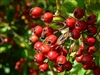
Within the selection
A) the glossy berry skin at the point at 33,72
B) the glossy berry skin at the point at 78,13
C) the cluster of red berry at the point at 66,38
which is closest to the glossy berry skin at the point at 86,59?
the cluster of red berry at the point at 66,38

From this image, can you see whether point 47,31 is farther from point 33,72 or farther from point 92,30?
point 33,72

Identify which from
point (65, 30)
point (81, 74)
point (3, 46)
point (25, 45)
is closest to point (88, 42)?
point (65, 30)

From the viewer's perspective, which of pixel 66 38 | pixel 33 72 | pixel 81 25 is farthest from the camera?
pixel 33 72

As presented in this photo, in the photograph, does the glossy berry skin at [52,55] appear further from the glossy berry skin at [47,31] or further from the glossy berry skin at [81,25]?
the glossy berry skin at [81,25]

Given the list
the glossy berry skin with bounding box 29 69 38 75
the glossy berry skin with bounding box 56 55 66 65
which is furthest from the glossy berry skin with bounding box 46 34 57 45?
the glossy berry skin with bounding box 29 69 38 75

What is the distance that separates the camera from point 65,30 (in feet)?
9.28

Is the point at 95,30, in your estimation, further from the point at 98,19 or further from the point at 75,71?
the point at 75,71

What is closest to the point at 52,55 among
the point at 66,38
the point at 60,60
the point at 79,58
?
the point at 60,60

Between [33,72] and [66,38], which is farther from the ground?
[33,72]

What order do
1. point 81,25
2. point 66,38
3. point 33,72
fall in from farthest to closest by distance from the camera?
point 33,72 < point 66,38 < point 81,25

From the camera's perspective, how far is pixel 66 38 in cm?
267

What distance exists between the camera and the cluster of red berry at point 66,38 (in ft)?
8.45

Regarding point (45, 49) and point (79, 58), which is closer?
point (45, 49)

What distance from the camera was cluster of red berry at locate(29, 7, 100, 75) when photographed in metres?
2.58
